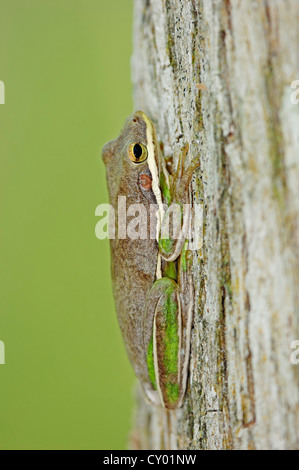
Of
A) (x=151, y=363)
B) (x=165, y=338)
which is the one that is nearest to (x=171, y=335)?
(x=165, y=338)

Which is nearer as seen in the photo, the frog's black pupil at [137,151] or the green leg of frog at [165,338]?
the green leg of frog at [165,338]

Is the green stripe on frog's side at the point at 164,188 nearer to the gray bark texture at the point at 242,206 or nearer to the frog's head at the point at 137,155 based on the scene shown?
the frog's head at the point at 137,155

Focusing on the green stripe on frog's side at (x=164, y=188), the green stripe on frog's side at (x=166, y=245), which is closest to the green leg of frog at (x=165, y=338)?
the green stripe on frog's side at (x=166, y=245)

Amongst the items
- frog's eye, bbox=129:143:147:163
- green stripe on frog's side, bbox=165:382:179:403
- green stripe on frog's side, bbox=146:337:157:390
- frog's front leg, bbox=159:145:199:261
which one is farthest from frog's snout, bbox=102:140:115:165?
green stripe on frog's side, bbox=165:382:179:403

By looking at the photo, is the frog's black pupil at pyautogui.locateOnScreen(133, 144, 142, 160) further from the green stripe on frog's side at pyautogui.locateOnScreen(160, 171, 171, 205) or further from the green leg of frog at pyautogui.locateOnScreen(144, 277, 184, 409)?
the green leg of frog at pyautogui.locateOnScreen(144, 277, 184, 409)

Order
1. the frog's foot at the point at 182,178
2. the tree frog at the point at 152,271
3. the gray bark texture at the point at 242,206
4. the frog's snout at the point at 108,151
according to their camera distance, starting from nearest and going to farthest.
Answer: the gray bark texture at the point at 242,206
the frog's foot at the point at 182,178
the tree frog at the point at 152,271
the frog's snout at the point at 108,151

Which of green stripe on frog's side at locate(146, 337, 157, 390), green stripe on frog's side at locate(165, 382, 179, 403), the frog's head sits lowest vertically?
green stripe on frog's side at locate(165, 382, 179, 403)
